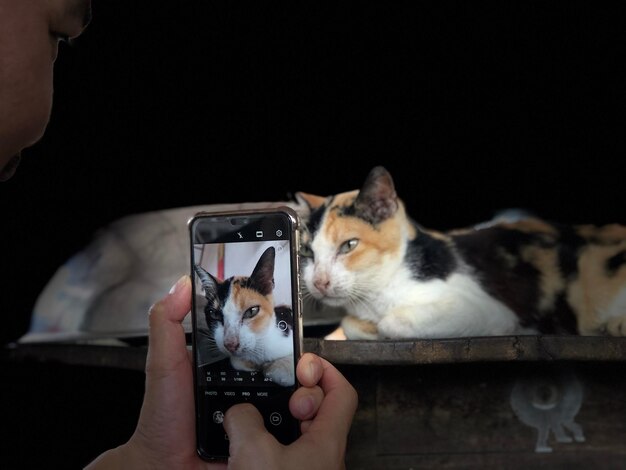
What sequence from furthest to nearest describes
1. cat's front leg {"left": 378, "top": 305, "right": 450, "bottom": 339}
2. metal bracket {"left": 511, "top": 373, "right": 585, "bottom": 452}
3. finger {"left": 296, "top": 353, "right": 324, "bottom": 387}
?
cat's front leg {"left": 378, "top": 305, "right": 450, "bottom": 339} < metal bracket {"left": 511, "top": 373, "right": 585, "bottom": 452} < finger {"left": 296, "top": 353, "right": 324, "bottom": 387}

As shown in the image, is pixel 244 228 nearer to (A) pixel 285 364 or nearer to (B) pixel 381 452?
(A) pixel 285 364

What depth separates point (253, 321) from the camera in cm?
63

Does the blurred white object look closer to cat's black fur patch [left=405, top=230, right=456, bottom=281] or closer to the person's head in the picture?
cat's black fur patch [left=405, top=230, right=456, bottom=281]

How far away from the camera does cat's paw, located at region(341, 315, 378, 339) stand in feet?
3.64

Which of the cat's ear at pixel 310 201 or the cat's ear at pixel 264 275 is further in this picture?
the cat's ear at pixel 310 201

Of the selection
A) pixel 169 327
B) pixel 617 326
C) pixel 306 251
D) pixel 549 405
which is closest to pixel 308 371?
pixel 169 327

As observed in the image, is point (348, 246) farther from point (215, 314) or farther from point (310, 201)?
point (215, 314)

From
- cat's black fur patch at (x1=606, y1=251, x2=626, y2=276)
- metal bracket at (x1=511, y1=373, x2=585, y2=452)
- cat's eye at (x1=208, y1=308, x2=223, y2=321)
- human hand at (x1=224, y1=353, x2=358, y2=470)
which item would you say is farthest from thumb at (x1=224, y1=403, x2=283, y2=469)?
cat's black fur patch at (x1=606, y1=251, x2=626, y2=276)

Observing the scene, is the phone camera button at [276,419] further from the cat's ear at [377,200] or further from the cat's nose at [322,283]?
the cat's ear at [377,200]

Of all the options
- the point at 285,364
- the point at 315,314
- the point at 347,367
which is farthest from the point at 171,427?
the point at 315,314

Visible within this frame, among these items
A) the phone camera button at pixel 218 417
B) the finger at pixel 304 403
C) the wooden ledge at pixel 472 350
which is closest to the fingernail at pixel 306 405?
the finger at pixel 304 403

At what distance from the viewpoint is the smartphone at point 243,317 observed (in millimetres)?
605

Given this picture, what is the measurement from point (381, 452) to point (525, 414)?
21 cm

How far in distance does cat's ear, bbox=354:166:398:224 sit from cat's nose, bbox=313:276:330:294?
0.47 ft
